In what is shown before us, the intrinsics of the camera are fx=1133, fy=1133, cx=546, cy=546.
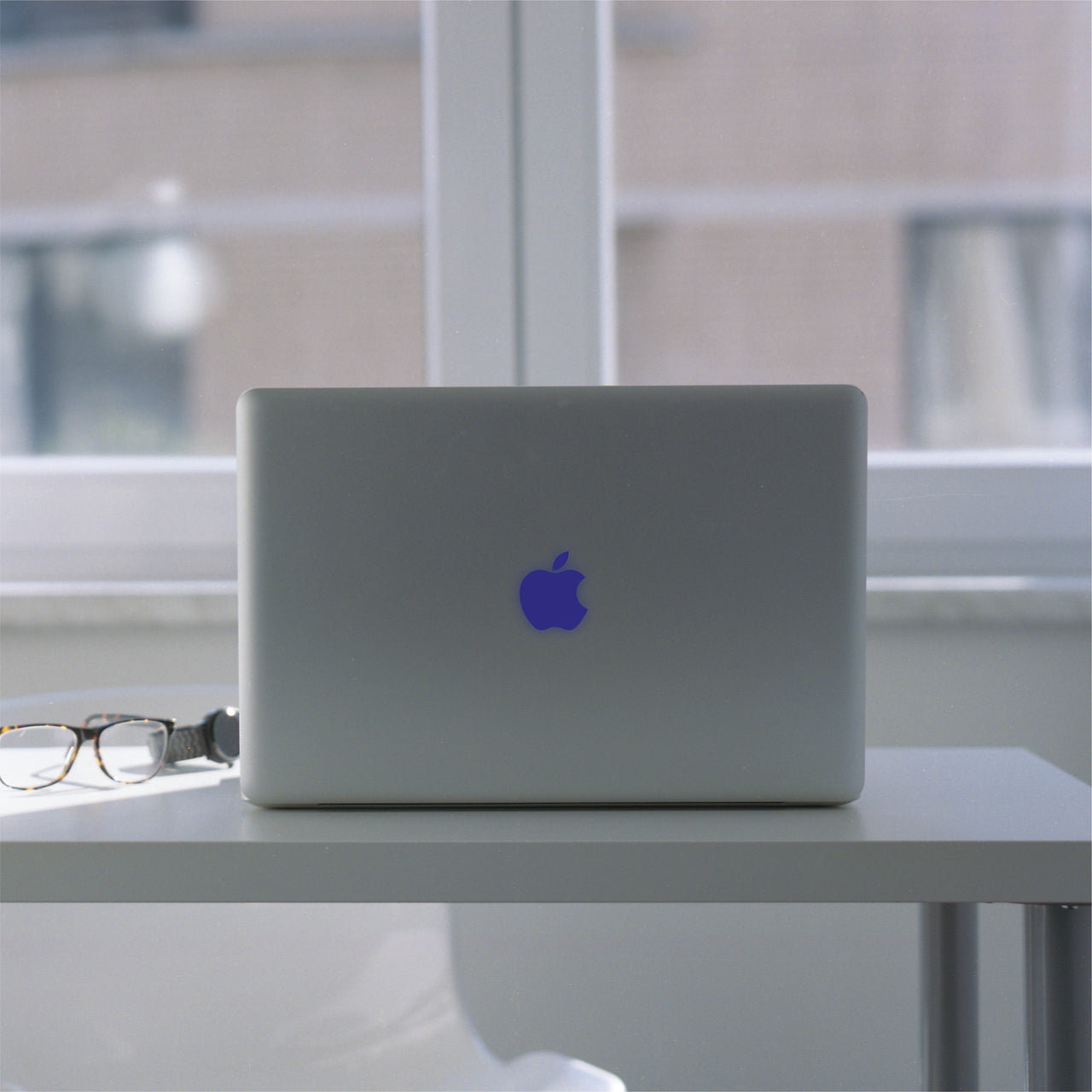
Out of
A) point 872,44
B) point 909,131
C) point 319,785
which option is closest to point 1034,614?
point 909,131

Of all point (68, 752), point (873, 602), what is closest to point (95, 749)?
point (68, 752)

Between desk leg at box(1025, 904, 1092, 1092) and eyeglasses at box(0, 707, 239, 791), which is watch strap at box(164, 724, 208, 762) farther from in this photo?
desk leg at box(1025, 904, 1092, 1092)

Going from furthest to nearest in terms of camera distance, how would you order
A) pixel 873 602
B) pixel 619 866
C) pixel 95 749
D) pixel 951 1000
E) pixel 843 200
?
pixel 843 200, pixel 873 602, pixel 951 1000, pixel 95 749, pixel 619 866

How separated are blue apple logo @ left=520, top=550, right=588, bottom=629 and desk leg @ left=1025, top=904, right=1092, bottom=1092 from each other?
0.30 m

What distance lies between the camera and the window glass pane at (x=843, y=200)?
4.68 ft

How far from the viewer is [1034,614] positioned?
1.32 metres

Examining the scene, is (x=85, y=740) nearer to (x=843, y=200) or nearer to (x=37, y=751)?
(x=37, y=751)

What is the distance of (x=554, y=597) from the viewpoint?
64 centimetres

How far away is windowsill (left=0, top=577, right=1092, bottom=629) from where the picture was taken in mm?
1313

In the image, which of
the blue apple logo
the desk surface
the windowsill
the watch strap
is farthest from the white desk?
the windowsill

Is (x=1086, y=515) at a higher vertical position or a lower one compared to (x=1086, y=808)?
higher

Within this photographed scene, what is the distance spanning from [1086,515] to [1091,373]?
185mm

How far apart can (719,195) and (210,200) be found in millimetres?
650

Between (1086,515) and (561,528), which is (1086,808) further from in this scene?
(1086,515)
